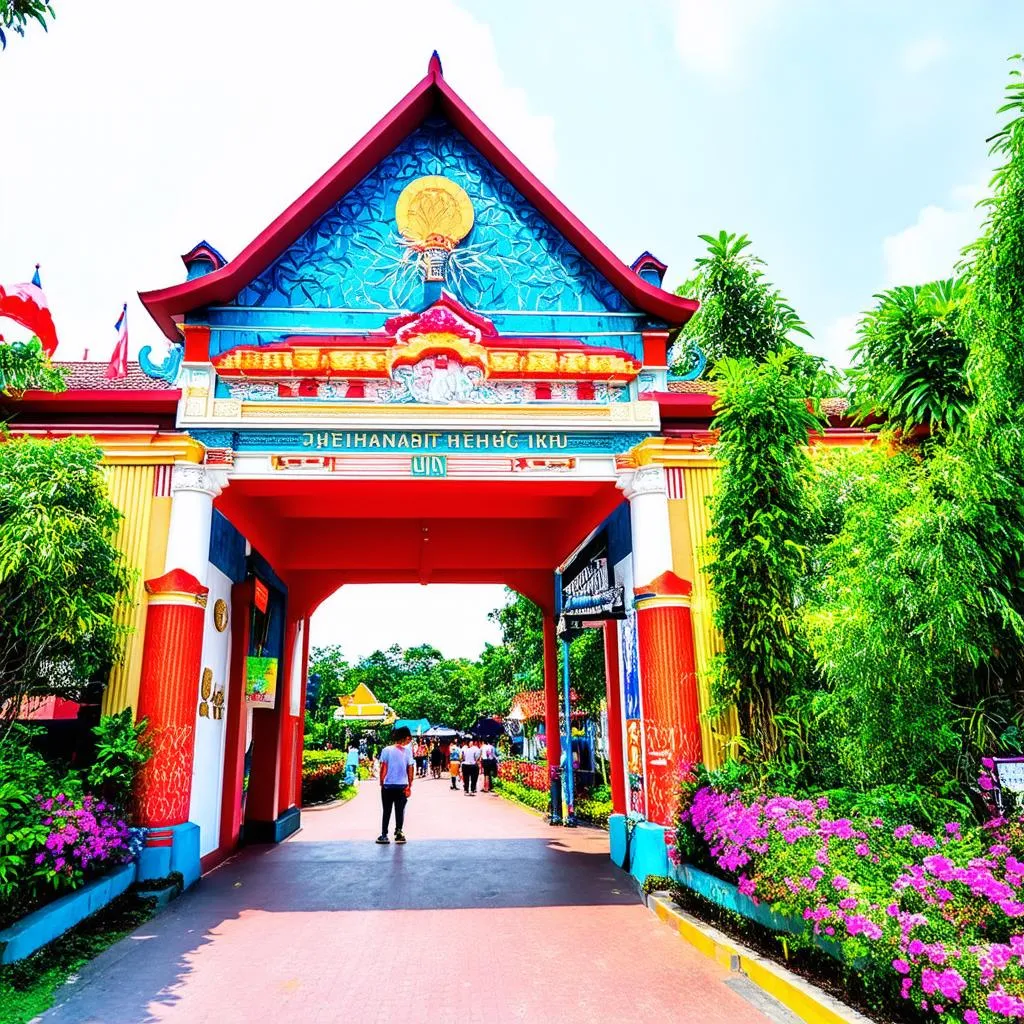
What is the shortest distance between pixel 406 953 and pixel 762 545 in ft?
15.3

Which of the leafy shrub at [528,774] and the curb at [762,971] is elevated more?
the leafy shrub at [528,774]

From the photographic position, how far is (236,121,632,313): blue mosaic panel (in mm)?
9523

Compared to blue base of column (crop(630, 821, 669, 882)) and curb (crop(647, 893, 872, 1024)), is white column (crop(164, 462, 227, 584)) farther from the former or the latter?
curb (crop(647, 893, 872, 1024))

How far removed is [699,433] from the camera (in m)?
9.23

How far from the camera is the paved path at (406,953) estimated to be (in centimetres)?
489

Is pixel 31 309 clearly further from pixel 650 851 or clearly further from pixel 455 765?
pixel 455 765

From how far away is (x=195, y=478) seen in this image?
8664mm

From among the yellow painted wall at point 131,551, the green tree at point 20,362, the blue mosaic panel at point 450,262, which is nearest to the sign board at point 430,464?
the blue mosaic panel at point 450,262

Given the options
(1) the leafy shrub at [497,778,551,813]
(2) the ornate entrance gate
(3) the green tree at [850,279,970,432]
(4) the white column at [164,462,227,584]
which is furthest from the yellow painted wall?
(1) the leafy shrub at [497,778,551,813]

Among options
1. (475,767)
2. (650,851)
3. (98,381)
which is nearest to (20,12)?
(98,381)

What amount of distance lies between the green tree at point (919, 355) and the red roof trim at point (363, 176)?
2.61 meters

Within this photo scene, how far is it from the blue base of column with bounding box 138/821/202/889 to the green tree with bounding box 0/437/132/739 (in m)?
1.70

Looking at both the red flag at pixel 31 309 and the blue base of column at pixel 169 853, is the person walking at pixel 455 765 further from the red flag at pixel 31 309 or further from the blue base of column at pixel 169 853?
the red flag at pixel 31 309

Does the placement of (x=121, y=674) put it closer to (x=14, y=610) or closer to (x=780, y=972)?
(x=14, y=610)
